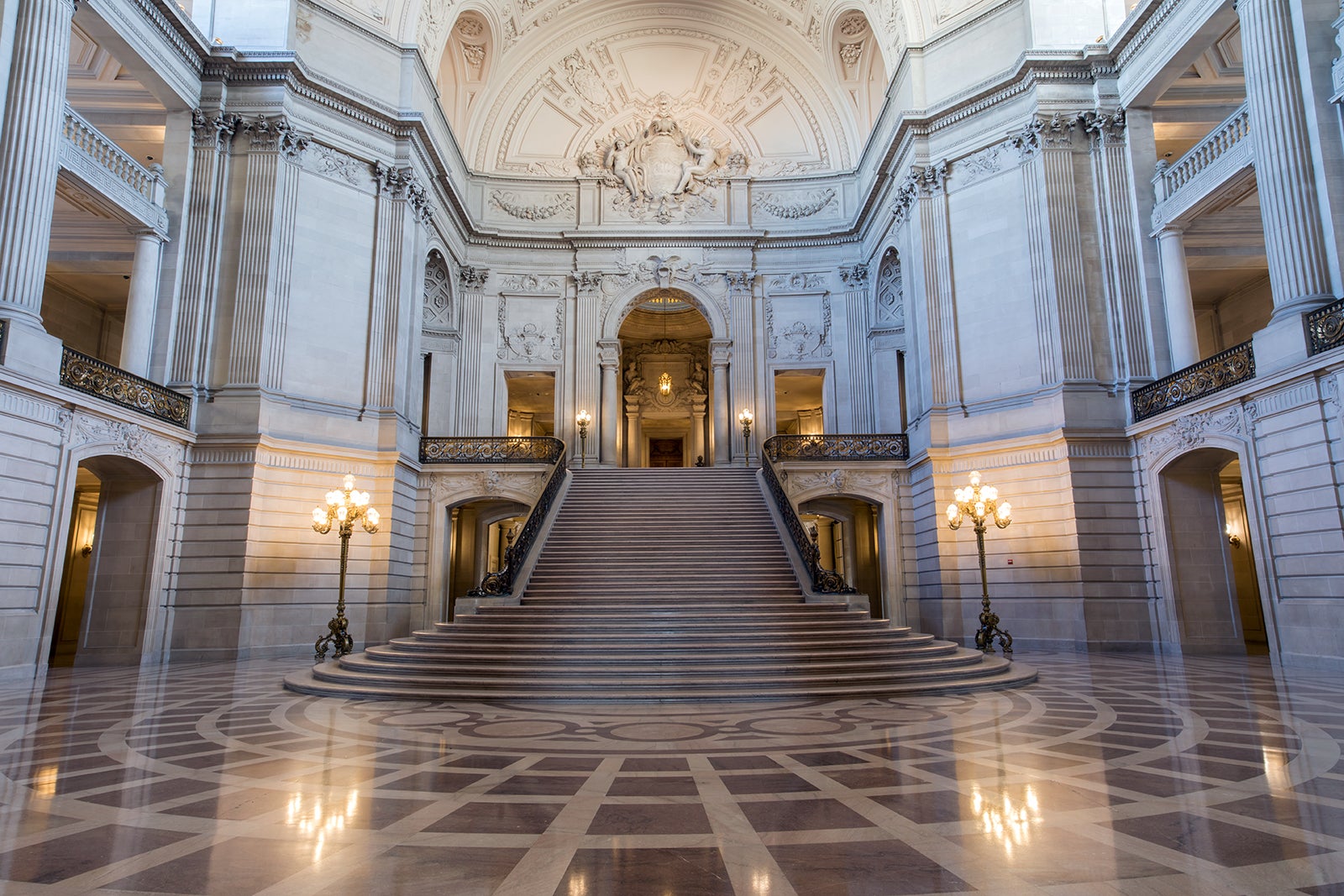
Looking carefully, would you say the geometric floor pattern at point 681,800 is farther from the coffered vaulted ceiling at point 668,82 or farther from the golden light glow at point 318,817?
the coffered vaulted ceiling at point 668,82

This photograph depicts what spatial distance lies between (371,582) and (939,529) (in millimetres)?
11646

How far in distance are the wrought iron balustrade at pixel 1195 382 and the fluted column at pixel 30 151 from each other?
16.7 meters

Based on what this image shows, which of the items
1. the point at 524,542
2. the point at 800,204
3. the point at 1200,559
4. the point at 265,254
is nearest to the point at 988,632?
the point at 1200,559

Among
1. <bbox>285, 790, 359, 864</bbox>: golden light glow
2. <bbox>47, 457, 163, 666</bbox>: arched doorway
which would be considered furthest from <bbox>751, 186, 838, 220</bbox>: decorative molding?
<bbox>285, 790, 359, 864</bbox>: golden light glow

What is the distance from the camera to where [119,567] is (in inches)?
520

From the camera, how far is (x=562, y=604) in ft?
38.0

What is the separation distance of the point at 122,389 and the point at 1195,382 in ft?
56.2

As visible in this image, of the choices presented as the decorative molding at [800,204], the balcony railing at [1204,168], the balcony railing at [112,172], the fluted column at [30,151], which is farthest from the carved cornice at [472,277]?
the balcony railing at [1204,168]

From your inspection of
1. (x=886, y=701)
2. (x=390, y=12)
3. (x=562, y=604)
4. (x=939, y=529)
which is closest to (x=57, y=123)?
(x=390, y=12)

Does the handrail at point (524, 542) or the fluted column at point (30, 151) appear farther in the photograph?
the handrail at point (524, 542)

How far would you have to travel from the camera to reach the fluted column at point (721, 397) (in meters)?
22.2

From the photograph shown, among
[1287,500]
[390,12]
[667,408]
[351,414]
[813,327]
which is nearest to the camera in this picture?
[1287,500]

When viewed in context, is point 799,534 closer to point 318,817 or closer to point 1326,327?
point 1326,327

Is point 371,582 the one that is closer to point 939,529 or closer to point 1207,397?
point 939,529
